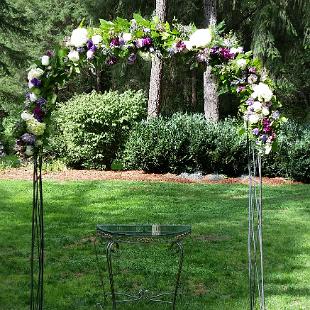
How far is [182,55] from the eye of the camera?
13.2ft

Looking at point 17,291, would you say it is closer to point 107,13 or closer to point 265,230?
point 265,230

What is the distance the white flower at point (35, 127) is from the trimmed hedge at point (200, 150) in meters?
10.1

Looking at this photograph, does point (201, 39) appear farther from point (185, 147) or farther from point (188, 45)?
point (185, 147)

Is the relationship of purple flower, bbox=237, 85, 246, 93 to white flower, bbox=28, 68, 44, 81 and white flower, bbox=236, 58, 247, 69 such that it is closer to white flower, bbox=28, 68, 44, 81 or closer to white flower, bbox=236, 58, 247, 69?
white flower, bbox=236, 58, 247, 69

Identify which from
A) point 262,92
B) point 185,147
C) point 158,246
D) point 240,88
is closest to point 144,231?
point 240,88

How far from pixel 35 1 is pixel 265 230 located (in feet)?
77.7

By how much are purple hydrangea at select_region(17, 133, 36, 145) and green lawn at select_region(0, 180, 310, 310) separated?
1.94 metres

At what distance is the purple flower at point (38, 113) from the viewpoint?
349 cm

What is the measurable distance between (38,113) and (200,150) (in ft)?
33.3

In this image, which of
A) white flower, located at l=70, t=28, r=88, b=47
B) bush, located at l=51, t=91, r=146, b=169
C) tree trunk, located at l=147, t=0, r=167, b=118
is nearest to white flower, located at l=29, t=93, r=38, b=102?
white flower, located at l=70, t=28, r=88, b=47

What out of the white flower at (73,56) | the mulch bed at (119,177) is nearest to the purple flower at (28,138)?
the white flower at (73,56)

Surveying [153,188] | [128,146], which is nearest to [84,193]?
[153,188]

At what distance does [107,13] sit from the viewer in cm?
1925

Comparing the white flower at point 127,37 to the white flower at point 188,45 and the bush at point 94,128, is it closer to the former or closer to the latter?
the white flower at point 188,45
